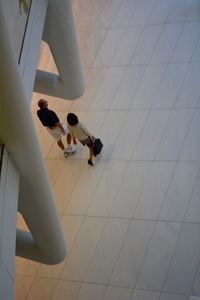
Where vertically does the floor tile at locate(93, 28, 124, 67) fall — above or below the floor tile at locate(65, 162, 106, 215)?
above

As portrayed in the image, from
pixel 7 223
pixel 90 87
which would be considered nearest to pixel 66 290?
pixel 7 223

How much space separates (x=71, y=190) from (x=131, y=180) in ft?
3.46

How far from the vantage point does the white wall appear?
14.7 feet

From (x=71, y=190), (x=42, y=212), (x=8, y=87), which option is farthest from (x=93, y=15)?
(x=8, y=87)

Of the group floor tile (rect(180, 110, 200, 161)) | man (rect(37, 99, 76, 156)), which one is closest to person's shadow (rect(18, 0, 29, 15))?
man (rect(37, 99, 76, 156))

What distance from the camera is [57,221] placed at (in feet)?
20.3

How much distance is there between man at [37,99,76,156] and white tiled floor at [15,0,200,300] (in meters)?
0.21

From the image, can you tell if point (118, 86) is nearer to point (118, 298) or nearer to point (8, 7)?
point (118, 298)

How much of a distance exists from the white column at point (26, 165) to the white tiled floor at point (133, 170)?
188 centimetres

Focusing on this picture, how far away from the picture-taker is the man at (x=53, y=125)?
374 inches

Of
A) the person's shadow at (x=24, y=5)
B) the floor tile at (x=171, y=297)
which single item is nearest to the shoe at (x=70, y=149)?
the floor tile at (x=171, y=297)

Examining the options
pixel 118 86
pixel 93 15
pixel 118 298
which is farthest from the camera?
pixel 93 15

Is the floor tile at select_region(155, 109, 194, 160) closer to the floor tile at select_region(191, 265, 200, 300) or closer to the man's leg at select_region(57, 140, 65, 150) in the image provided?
the man's leg at select_region(57, 140, 65, 150)

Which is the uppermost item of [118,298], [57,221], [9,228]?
[9,228]
